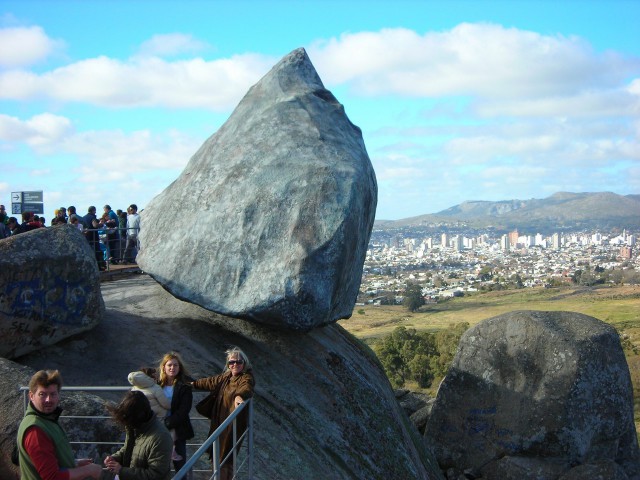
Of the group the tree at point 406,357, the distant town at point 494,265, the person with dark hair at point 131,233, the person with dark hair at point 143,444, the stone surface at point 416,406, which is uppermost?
the person with dark hair at point 131,233

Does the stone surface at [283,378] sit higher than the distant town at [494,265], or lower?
higher

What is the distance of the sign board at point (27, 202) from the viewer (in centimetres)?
1884

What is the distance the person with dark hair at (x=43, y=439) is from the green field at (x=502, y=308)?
146 ft

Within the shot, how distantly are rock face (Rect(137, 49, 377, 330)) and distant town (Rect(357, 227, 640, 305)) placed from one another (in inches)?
2783

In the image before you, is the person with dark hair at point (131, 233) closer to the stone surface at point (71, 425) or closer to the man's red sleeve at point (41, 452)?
the stone surface at point (71, 425)

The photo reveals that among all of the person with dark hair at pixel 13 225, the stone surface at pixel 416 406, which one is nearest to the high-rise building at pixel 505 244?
the stone surface at pixel 416 406

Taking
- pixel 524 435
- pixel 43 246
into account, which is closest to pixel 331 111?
pixel 43 246

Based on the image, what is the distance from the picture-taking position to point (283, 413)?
11.2 meters

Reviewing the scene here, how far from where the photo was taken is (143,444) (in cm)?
639

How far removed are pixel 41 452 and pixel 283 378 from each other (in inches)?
247

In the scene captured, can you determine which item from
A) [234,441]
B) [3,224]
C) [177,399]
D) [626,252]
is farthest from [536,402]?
[626,252]

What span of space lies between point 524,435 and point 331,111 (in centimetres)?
689

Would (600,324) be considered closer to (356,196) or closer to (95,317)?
(356,196)

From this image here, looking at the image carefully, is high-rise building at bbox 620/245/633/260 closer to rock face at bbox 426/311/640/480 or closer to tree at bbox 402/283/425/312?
tree at bbox 402/283/425/312
